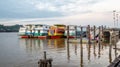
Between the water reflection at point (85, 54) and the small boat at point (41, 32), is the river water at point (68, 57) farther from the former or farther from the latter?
the small boat at point (41, 32)

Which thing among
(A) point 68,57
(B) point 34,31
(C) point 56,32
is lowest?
(A) point 68,57

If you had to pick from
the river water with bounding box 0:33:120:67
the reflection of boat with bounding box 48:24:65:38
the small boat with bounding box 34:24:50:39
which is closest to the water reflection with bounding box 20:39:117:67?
the river water with bounding box 0:33:120:67

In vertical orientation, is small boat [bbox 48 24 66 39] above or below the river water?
above

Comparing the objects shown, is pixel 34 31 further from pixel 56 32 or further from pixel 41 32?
pixel 56 32

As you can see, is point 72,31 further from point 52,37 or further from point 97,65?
point 97,65

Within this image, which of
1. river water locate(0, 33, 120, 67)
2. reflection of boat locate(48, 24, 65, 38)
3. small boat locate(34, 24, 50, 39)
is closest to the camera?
river water locate(0, 33, 120, 67)

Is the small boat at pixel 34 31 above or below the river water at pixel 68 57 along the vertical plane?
above

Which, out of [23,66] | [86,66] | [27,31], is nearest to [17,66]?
[23,66]

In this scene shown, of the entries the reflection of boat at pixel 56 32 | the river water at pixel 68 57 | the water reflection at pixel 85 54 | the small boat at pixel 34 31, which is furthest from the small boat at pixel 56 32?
the water reflection at pixel 85 54

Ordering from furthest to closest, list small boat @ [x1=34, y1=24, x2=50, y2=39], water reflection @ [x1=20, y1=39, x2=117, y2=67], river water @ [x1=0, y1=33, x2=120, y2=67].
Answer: small boat @ [x1=34, y1=24, x2=50, y2=39] < water reflection @ [x1=20, y1=39, x2=117, y2=67] < river water @ [x1=0, y1=33, x2=120, y2=67]

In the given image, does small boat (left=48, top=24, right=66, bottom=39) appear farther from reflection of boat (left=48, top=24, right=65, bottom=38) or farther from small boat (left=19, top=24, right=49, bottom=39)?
small boat (left=19, top=24, right=49, bottom=39)

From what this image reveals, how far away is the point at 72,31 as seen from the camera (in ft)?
370

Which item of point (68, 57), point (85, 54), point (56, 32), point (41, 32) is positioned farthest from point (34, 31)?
point (68, 57)

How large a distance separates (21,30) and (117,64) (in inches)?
4126
